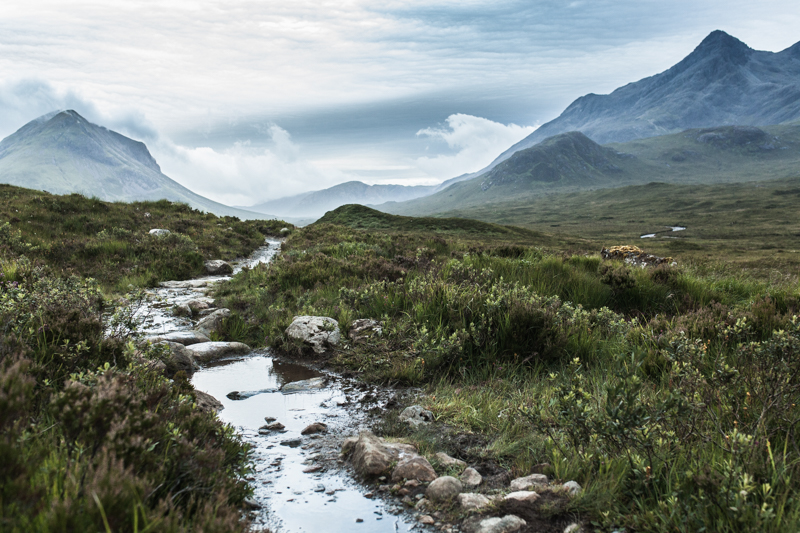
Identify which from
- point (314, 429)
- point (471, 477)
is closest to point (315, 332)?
point (314, 429)

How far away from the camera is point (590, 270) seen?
31.2ft

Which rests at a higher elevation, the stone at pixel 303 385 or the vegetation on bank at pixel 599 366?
the vegetation on bank at pixel 599 366

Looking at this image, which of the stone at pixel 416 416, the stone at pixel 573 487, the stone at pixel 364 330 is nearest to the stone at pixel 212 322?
the stone at pixel 364 330

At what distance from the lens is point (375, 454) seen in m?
3.51

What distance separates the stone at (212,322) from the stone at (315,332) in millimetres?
1835

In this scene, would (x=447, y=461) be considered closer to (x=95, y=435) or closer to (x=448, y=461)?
(x=448, y=461)

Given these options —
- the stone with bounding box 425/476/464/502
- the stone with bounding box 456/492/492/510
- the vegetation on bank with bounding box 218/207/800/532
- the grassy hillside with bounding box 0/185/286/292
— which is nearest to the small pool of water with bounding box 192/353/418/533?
the stone with bounding box 425/476/464/502

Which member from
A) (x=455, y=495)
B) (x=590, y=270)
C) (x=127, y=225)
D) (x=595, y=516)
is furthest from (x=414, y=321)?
(x=127, y=225)

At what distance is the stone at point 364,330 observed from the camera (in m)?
6.66

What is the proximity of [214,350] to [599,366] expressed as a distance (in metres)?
5.72

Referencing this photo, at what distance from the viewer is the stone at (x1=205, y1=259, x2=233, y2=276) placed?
15.2 meters

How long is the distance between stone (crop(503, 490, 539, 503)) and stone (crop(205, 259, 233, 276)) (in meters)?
14.3

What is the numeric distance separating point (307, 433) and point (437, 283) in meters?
3.70

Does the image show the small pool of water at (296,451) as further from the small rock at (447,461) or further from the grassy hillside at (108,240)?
the grassy hillside at (108,240)
